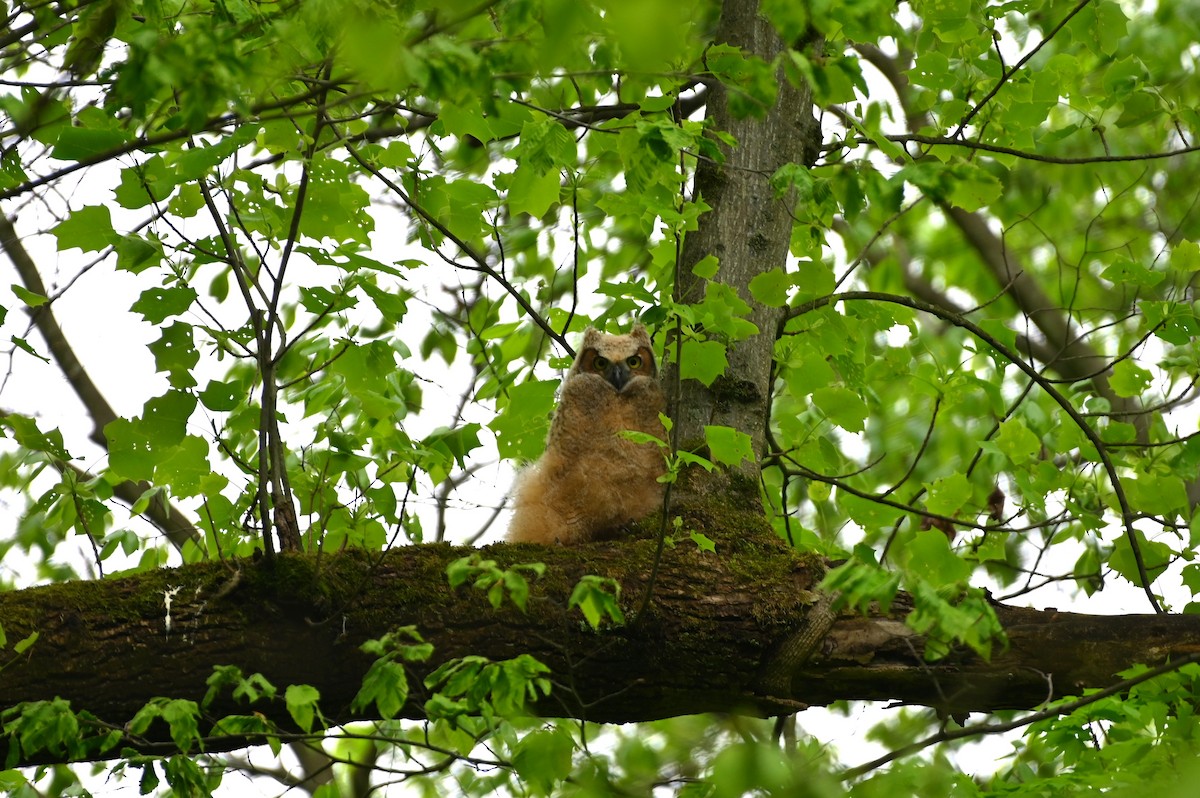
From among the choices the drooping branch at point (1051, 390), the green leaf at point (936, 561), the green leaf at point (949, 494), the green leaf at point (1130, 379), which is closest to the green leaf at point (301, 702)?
the green leaf at point (936, 561)

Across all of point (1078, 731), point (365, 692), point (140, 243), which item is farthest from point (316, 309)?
point (1078, 731)

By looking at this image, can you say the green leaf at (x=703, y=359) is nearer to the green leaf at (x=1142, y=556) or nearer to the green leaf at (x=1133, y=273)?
the green leaf at (x=1133, y=273)

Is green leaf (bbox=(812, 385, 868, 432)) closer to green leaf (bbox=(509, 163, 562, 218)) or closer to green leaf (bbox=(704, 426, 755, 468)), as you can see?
green leaf (bbox=(704, 426, 755, 468))

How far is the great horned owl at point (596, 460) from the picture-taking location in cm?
520

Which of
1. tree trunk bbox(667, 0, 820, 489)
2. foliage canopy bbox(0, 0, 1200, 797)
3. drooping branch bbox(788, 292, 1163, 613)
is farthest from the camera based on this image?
tree trunk bbox(667, 0, 820, 489)

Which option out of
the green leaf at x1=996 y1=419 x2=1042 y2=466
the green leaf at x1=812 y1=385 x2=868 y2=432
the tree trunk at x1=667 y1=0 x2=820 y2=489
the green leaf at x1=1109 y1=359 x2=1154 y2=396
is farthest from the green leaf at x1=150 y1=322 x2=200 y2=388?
the green leaf at x1=1109 y1=359 x2=1154 y2=396

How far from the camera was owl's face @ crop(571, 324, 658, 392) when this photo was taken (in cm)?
573

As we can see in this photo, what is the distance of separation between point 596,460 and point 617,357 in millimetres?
732

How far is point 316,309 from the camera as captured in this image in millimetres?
4039

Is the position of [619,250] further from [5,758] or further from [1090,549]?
[5,758]

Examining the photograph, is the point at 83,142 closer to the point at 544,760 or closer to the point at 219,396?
the point at 219,396

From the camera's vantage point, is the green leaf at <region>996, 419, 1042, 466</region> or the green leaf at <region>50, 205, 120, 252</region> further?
the green leaf at <region>996, 419, 1042, 466</region>

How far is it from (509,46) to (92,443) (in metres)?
5.96

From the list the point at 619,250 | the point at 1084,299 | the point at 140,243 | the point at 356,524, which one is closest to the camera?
the point at 140,243
